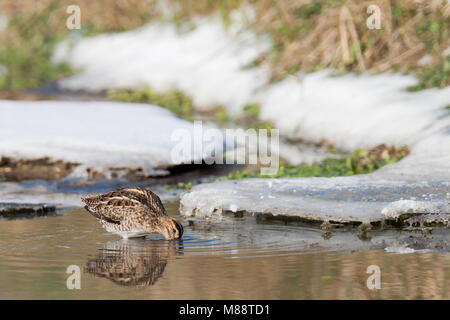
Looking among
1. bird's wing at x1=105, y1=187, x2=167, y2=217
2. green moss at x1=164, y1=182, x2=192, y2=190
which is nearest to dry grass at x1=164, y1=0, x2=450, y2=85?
green moss at x1=164, y1=182, x2=192, y2=190

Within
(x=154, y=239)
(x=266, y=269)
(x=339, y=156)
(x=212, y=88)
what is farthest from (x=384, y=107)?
(x=266, y=269)

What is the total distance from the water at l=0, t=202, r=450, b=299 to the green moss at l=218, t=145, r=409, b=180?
2802 mm

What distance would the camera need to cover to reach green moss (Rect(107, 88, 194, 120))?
59.3 feet

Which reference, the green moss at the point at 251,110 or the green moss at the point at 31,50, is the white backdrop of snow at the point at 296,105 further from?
the green moss at the point at 31,50

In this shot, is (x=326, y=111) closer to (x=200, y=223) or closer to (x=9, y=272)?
(x=200, y=223)

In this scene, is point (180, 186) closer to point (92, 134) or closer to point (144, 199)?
point (92, 134)

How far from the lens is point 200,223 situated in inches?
348

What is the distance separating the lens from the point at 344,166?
11938mm

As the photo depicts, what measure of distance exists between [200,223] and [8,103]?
291 inches

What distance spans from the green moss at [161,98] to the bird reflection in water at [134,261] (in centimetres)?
944

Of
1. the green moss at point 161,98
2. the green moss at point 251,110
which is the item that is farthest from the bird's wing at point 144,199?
the green moss at point 161,98

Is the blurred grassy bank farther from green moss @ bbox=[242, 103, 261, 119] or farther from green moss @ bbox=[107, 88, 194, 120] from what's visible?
green moss @ bbox=[107, 88, 194, 120]

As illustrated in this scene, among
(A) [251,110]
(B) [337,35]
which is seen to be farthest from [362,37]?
(A) [251,110]

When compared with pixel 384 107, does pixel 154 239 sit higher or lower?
lower
